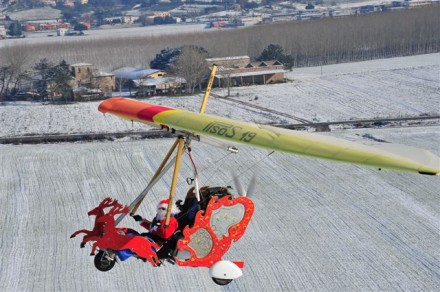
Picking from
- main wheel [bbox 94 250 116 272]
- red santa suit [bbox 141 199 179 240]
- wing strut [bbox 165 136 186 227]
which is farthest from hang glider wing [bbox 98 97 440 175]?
main wheel [bbox 94 250 116 272]

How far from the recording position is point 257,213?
37969 millimetres

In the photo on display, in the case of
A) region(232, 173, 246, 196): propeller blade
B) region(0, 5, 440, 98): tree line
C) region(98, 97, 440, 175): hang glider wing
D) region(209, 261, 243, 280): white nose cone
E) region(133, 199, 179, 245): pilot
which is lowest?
region(0, 5, 440, 98): tree line

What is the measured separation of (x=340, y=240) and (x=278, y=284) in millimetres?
5304

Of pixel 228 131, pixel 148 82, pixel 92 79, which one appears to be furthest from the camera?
A: pixel 92 79

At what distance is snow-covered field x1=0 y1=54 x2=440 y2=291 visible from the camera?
3088 cm

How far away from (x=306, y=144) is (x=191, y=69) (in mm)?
64201

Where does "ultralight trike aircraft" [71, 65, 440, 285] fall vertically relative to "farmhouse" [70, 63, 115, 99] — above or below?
above

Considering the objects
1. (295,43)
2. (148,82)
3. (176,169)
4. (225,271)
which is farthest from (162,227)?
(295,43)

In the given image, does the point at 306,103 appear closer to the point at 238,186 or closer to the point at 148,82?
the point at 148,82

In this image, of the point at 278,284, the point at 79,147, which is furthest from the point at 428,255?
the point at 79,147

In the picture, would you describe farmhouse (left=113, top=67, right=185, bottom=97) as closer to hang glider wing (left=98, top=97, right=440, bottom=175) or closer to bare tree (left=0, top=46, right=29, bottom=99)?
bare tree (left=0, top=46, right=29, bottom=99)

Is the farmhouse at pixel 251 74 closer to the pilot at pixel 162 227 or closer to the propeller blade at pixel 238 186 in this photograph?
the pilot at pixel 162 227

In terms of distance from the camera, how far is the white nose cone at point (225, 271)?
1814 cm

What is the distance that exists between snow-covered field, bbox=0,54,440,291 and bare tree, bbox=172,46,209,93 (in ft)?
47.5
